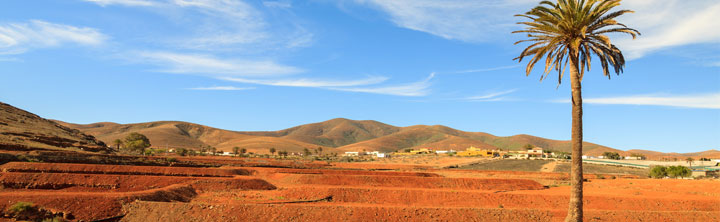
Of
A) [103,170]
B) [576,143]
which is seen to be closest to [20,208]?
[103,170]

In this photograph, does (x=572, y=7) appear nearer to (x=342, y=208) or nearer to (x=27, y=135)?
(x=342, y=208)

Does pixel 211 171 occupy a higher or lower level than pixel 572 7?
lower

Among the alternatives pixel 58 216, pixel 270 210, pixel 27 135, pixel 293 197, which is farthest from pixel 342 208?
pixel 27 135

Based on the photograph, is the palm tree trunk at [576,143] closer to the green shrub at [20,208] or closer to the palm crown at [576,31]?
the palm crown at [576,31]

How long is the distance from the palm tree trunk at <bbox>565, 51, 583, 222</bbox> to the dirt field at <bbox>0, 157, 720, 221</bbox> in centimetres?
626

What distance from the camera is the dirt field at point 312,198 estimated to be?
20.4 metres

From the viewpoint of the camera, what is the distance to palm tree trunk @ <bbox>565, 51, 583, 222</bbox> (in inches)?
587

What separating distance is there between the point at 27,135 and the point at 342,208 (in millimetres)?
55954

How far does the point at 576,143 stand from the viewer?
48.9 feet

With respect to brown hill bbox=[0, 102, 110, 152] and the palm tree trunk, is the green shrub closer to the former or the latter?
the palm tree trunk

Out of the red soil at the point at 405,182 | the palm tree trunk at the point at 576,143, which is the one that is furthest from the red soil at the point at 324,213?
the red soil at the point at 405,182

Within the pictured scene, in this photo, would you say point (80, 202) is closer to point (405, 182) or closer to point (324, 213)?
point (324, 213)

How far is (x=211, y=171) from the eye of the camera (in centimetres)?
4188

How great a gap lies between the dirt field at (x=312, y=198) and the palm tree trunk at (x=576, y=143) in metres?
6.26
